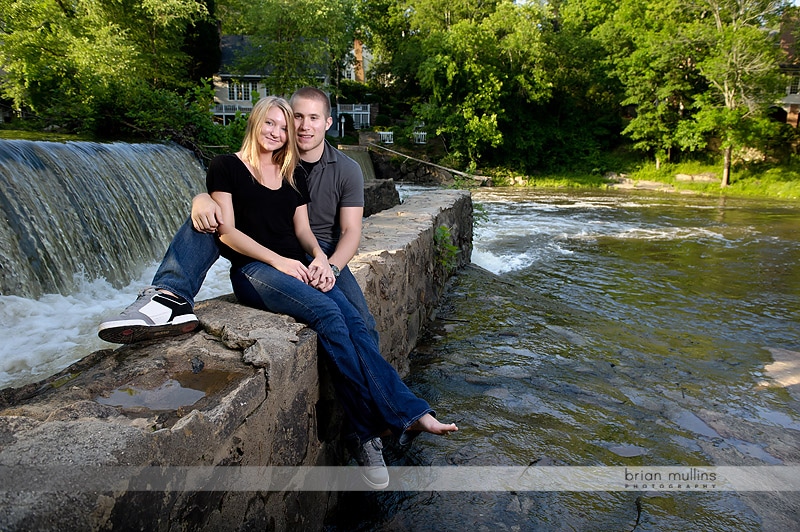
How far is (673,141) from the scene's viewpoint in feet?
84.2

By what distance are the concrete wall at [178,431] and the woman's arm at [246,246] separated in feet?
0.78

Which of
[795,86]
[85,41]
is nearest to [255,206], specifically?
[85,41]

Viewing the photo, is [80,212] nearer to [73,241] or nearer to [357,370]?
[73,241]

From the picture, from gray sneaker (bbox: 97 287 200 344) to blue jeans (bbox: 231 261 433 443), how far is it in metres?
0.39

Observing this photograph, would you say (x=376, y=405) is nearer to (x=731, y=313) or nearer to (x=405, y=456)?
(x=405, y=456)

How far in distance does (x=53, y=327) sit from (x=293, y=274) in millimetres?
2631

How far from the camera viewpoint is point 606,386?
3.62 meters

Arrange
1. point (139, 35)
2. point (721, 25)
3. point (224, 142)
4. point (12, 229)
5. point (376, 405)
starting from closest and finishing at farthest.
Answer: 1. point (376, 405)
2. point (12, 229)
3. point (224, 142)
4. point (139, 35)
5. point (721, 25)

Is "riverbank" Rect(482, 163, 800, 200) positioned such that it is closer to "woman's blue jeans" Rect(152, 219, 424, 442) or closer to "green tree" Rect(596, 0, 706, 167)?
"green tree" Rect(596, 0, 706, 167)

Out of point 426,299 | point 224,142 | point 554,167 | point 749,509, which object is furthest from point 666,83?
point 749,509

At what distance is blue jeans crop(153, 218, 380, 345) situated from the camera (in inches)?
87.4

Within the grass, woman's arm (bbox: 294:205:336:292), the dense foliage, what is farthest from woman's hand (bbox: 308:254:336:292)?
the dense foliage

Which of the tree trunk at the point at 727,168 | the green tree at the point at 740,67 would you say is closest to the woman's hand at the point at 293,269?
the green tree at the point at 740,67

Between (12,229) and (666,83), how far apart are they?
92.3 ft
